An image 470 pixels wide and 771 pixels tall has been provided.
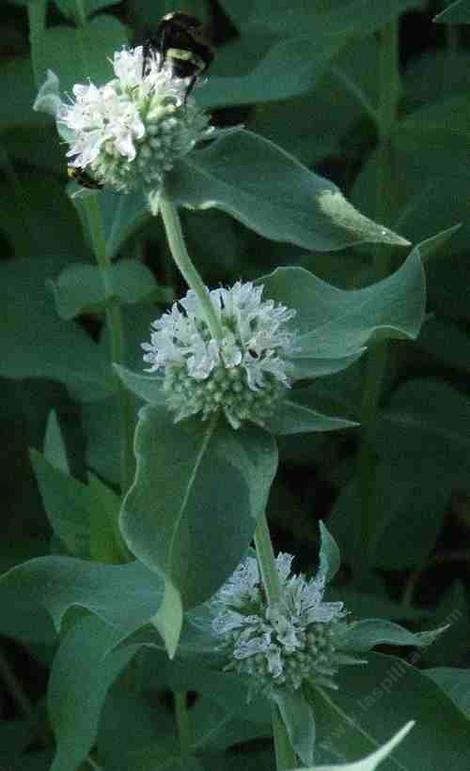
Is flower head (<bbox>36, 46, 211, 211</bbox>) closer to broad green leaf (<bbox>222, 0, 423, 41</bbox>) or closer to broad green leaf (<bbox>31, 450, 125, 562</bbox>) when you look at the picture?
broad green leaf (<bbox>31, 450, 125, 562</bbox>)

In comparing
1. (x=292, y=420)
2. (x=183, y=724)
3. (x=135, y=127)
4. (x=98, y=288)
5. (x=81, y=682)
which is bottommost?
(x=183, y=724)

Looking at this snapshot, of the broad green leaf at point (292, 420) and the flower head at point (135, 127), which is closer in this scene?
the flower head at point (135, 127)

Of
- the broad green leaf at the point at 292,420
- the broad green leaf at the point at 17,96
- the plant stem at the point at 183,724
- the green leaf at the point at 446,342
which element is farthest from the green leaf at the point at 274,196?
the broad green leaf at the point at 17,96

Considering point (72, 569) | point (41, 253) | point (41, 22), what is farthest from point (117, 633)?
point (41, 253)

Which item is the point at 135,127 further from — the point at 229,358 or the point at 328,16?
the point at 328,16

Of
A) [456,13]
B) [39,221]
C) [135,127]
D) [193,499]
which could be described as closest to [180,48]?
[135,127]

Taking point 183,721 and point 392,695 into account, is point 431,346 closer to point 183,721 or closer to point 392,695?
point 183,721

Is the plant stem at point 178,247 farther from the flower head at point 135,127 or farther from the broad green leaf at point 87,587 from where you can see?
the broad green leaf at point 87,587
